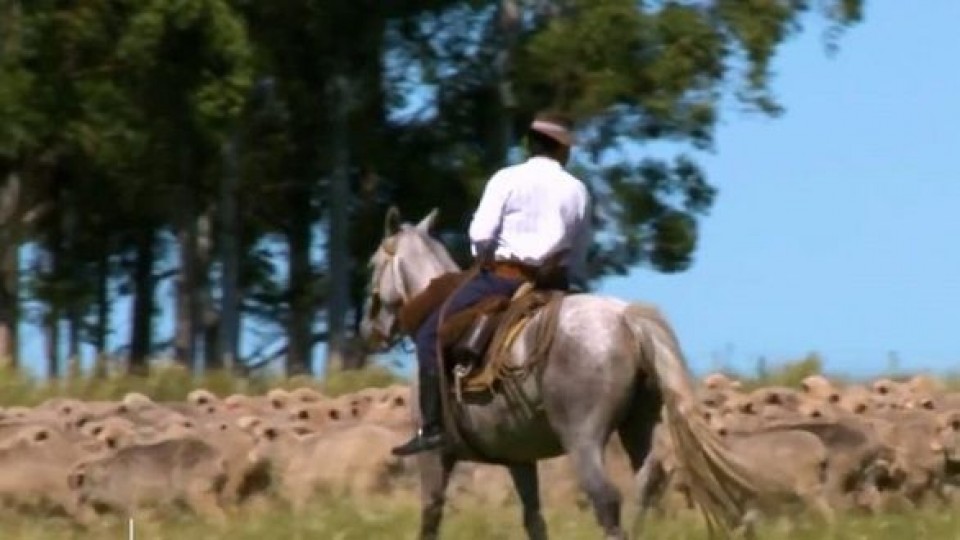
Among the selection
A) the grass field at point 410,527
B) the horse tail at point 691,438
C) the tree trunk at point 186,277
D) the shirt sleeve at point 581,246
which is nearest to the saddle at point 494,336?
the shirt sleeve at point 581,246

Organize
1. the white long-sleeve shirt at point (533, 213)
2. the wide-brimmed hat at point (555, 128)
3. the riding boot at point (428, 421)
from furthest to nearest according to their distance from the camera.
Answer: the riding boot at point (428, 421) < the wide-brimmed hat at point (555, 128) < the white long-sleeve shirt at point (533, 213)

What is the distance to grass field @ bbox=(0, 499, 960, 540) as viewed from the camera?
18281 millimetres

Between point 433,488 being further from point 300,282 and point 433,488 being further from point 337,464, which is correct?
point 300,282

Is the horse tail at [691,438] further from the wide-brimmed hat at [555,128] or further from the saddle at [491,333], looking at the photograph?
the wide-brimmed hat at [555,128]

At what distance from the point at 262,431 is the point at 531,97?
69.8ft

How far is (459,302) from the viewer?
16.6 metres

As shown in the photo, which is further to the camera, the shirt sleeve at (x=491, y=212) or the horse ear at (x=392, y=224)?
the horse ear at (x=392, y=224)

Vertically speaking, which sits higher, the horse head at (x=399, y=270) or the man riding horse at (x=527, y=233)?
the man riding horse at (x=527, y=233)

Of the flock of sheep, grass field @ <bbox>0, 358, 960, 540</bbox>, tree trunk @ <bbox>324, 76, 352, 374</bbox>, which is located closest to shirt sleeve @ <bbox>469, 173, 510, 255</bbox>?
grass field @ <bbox>0, 358, 960, 540</bbox>

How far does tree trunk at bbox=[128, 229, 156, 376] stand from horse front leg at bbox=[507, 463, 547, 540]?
122 ft

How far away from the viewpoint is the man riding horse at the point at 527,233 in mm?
16391

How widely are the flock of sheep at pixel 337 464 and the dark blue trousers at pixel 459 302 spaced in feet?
13.7

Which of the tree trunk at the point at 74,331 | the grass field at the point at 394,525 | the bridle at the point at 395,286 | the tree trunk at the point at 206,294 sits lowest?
the tree trunk at the point at 74,331

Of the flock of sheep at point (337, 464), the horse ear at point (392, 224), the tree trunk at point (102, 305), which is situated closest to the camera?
the horse ear at point (392, 224)
